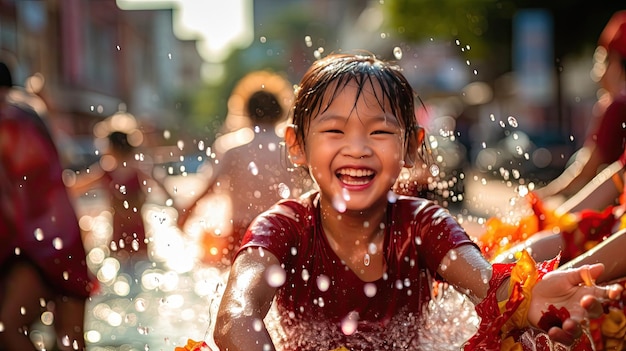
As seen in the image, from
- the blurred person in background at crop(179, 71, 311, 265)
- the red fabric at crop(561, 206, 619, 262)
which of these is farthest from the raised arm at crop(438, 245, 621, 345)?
the blurred person in background at crop(179, 71, 311, 265)

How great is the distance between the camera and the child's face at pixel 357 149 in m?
3.04

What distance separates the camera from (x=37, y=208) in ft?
13.4

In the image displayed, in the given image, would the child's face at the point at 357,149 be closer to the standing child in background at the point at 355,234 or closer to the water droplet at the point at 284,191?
the standing child in background at the point at 355,234

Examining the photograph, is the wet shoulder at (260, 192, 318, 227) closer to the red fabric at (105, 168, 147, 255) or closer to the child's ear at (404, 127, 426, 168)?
the child's ear at (404, 127, 426, 168)

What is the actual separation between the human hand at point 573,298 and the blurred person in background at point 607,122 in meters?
2.80

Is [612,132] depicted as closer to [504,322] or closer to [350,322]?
[350,322]

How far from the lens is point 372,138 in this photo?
10.0ft

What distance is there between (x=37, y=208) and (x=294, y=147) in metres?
1.36

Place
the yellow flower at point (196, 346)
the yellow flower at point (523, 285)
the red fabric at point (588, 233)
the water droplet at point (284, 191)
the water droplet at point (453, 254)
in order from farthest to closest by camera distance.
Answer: the water droplet at point (284, 191)
the red fabric at point (588, 233)
the water droplet at point (453, 254)
the yellow flower at point (196, 346)
the yellow flower at point (523, 285)

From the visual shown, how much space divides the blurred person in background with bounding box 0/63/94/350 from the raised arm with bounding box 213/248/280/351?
1.51 meters

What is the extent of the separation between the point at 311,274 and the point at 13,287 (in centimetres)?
158

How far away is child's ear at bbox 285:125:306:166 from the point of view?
3324mm

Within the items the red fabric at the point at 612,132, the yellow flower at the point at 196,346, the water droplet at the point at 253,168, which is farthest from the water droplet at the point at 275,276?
the water droplet at the point at 253,168

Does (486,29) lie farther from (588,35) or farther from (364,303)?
(364,303)
